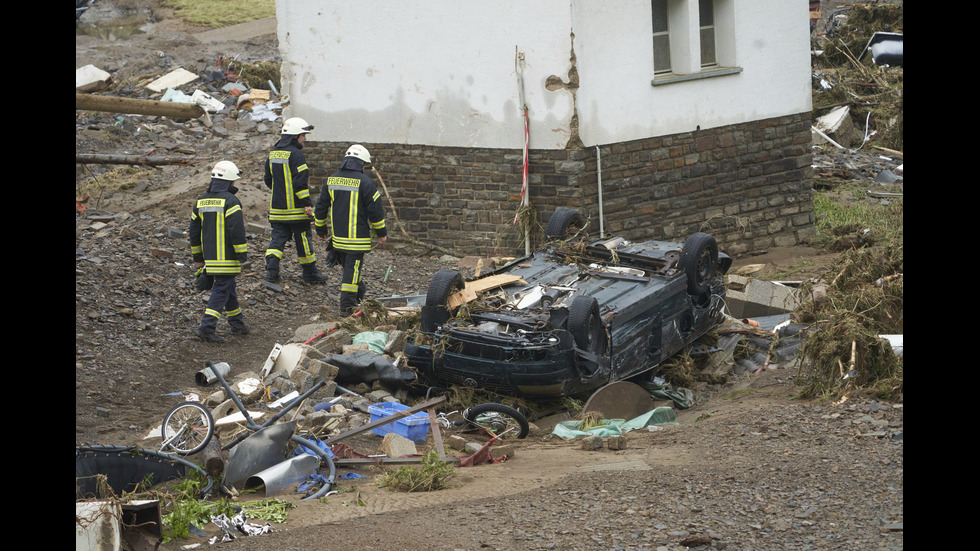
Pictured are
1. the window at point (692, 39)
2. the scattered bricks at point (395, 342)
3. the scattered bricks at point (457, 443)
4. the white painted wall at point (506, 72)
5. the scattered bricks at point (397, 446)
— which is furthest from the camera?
the window at point (692, 39)

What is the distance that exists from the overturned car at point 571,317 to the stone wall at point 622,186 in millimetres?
3380

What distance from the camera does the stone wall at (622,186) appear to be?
1245 centimetres

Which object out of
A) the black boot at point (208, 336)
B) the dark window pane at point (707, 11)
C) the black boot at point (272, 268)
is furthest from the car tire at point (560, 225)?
the dark window pane at point (707, 11)

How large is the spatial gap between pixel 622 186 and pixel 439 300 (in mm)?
5401

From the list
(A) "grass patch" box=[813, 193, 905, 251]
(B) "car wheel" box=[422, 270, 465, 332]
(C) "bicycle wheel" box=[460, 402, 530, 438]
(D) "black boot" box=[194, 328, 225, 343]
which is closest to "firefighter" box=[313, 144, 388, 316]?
(D) "black boot" box=[194, 328, 225, 343]

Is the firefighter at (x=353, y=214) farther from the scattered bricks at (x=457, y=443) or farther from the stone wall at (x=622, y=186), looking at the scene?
the scattered bricks at (x=457, y=443)

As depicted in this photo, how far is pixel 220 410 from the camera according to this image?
297 inches

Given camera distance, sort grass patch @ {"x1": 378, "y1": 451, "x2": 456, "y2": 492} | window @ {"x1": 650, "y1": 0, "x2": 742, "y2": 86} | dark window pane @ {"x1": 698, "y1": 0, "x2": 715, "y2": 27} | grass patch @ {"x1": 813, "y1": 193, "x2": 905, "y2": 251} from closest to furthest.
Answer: grass patch @ {"x1": 378, "y1": 451, "x2": 456, "y2": 492}, window @ {"x1": 650, "y1": 0, "x2": 742, "y2": 86}, dark window pane @ {"x1": 698, "y1": 0, "x2": 715, "y2": 27}, grass patch @ {"x1": 813, "y1": 193, "x2": 905, "y2": 251}

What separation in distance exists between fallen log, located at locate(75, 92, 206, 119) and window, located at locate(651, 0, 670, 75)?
7.36m

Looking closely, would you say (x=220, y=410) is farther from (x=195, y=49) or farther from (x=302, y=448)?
(x=195, y=49)

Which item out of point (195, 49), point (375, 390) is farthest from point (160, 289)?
point (195, 49)

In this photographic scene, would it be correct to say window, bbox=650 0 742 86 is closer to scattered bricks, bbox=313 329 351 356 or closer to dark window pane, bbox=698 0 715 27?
dark window pane, bbox=698 0 715 27

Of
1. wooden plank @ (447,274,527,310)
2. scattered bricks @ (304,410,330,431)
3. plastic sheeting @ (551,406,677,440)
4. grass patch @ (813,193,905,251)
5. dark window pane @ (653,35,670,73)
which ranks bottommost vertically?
plastic sheeting @ (551,406,677,440)

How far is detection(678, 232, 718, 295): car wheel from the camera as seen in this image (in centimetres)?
854
